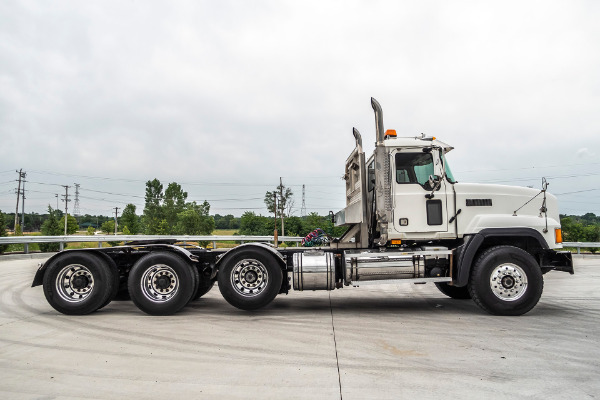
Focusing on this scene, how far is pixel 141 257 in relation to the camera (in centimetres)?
767

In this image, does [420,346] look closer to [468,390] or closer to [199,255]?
[468,390]

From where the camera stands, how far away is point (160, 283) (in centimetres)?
752

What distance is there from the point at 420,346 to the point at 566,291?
6.95 metres

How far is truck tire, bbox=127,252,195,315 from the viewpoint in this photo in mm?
7391

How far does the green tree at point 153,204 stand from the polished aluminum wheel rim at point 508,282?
68234 mm

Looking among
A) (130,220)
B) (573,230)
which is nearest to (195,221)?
(130,220)

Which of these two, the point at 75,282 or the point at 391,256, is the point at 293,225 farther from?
the point at 75,282

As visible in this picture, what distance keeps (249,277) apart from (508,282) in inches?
173

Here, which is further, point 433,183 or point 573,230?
point 573,230

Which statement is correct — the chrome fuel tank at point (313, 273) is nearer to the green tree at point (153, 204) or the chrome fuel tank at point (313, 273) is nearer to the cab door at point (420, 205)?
the cab door at point (420, 205)

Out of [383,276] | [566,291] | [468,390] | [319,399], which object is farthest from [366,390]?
[566,291]

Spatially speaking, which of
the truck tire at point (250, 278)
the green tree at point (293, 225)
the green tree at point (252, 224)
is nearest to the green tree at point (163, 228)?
the green tree at point (252, 224)

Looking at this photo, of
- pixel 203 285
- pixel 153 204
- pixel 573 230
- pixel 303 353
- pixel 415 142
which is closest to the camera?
pixel 303 353

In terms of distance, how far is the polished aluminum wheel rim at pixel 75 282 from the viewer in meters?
7.48
